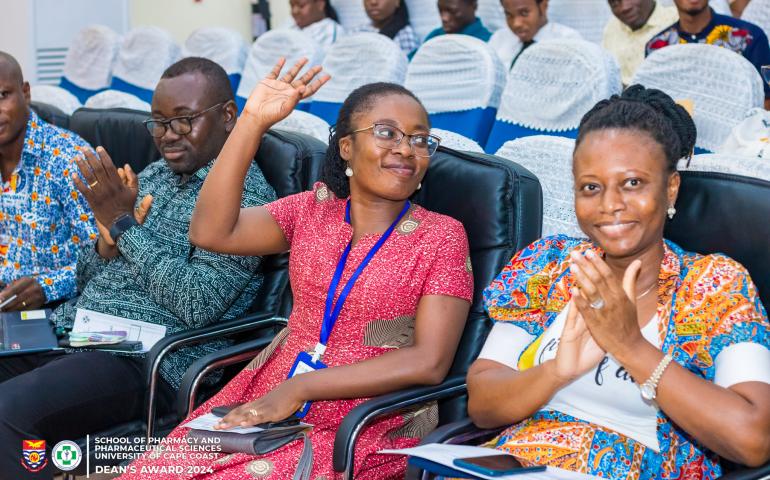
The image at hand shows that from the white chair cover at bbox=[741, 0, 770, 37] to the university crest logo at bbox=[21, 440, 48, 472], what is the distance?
3.76 m

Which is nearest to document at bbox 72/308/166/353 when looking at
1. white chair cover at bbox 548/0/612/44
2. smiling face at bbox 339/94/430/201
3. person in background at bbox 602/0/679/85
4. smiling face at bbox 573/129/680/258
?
smiling face at bbox 339/94/430/201

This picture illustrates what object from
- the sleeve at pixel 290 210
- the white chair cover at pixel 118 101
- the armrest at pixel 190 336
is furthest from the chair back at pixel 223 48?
the sleeve at pixel 290 210

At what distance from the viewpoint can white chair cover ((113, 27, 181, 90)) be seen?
6180mm

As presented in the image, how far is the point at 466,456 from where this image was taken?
1.62 meters

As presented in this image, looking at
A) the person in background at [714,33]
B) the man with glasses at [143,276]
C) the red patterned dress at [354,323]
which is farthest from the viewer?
the person in background at [714,33]

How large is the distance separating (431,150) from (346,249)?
330 millimetres

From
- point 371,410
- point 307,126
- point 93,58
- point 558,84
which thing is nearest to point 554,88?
point 558,84

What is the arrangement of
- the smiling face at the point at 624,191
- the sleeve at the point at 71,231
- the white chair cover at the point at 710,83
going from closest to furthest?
the smiling face at the point at 624,191 → the sleeve at the point at 71,231 → the white chair cover at the point at 710,83

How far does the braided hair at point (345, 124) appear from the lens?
2.32 metres

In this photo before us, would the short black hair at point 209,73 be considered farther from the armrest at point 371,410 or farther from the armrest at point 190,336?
the armrest at point 371,410

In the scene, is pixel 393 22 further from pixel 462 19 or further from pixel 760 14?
pixel 760 14

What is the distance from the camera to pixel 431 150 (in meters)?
2.30

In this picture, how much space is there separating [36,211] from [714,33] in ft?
10.1

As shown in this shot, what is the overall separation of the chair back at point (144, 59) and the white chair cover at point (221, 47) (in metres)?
0.13
